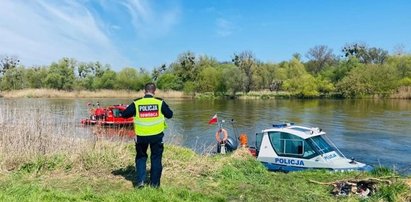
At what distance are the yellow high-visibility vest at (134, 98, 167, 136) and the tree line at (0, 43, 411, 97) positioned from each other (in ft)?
234

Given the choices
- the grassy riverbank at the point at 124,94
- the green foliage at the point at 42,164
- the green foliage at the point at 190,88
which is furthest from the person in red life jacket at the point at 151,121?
the green foliage at the point at 190,88

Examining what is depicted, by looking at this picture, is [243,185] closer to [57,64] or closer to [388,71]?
[388,71]

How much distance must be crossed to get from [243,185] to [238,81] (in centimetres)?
7181

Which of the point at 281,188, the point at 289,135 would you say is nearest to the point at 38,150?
the point at 281,188

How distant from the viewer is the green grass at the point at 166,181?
281 inches

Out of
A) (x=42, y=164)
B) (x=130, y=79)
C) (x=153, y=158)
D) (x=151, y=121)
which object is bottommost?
(x=42, y=164)

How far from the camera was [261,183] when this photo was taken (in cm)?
898

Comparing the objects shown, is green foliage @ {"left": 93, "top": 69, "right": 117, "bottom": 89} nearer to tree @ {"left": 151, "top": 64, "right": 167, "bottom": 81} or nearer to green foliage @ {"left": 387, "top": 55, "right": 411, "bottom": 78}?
tree @ {"left": 151, "top": 64, "right": 167, "bottom": 81}

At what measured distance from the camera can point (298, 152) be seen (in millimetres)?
14242

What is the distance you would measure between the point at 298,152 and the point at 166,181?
7052 mm

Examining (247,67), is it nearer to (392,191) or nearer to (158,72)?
(158,72)

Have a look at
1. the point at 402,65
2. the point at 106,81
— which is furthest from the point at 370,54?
the point at 106,81

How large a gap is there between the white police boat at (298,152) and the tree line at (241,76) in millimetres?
64067

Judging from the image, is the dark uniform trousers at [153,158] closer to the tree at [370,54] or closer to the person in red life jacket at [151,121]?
the person in red life jacket at [151,121]
